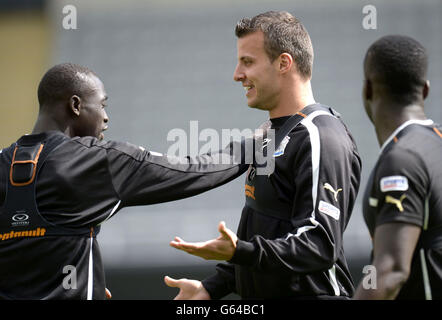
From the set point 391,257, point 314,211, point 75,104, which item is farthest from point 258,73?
point 391,257

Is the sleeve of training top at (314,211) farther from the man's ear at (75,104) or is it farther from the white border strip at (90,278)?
the man's ear at (75,104)

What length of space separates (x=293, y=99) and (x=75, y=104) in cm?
120

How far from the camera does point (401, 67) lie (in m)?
2.90

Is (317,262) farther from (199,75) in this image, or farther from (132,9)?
(132,9)

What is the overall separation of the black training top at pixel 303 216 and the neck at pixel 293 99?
0.28 ft

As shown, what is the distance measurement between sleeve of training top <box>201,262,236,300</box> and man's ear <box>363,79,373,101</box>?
4.49 ft

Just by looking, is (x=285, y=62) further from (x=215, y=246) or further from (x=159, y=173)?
(x=215, y=246)

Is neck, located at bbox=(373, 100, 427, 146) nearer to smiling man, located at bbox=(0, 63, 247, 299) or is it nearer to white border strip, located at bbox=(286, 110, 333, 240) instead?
white border strip, located at bbox=(286, 110, 333, 240)

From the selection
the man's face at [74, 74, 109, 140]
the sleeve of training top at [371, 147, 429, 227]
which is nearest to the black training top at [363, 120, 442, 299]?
the sleeve of training top at [371, 147, 429, 227]

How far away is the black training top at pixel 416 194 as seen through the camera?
2666mm

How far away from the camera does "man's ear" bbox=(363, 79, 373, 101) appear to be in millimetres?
2992

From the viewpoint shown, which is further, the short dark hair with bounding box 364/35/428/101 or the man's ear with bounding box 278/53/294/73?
the man's ear with bounding box 278/53/294/73

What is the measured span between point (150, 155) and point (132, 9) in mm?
9989

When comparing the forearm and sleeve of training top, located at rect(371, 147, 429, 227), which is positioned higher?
sleeve of training top, located at rect(371, 147, 429, 227)
